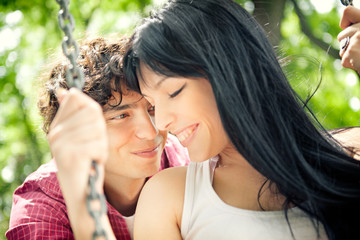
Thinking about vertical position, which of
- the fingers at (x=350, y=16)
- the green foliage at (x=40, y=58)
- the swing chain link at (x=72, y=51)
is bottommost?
the green foliage at (x=40, y=58)

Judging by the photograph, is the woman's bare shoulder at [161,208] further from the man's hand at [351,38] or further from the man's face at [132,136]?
the man's hand at [351,38]

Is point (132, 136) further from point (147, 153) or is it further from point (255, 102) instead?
point (255, 102)

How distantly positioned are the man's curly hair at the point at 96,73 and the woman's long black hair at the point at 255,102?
22 cm

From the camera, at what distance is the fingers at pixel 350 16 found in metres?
1.52

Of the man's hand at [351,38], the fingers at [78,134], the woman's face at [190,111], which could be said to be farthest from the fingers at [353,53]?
the fingers at [78,134]

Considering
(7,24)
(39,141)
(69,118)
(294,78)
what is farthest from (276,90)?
(39,141)

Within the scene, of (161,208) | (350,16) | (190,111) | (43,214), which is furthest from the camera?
(43,214)

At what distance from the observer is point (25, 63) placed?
655cm

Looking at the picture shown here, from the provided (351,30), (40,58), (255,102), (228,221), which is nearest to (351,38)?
(351,30)

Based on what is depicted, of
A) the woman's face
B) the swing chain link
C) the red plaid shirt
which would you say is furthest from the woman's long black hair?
the red plaid shirt

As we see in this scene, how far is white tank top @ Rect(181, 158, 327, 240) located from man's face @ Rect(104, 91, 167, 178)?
0.31 metres

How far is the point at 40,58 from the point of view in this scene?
21.3 ft

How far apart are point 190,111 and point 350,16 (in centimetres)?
73

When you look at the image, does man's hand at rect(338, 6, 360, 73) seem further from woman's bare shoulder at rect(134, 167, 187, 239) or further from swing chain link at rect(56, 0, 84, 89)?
swing chain link at rect(56, 0, 84, 89)
